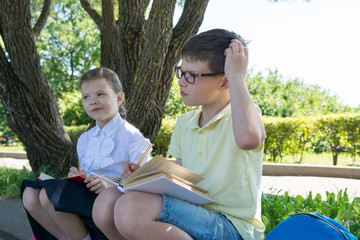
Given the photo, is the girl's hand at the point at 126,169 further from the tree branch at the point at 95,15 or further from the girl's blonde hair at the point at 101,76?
the tree branch at the point at 95,15

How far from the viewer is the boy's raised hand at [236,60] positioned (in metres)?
1.88

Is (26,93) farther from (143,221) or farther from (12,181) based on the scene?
(143,221)

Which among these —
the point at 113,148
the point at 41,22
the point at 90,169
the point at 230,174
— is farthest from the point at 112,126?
the point at 41,22

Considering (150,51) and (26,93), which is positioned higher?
(150,51)

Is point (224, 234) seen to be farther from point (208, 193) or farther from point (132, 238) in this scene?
point (132, 238)

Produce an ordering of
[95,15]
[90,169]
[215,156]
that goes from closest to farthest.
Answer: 1. [215,156]
2. [90,169]
3. [95,15]

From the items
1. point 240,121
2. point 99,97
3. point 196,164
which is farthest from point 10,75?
point 240,121

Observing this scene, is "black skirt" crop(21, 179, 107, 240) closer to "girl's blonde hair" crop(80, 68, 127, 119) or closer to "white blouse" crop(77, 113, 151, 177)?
"white blouse" crop(77, 113, 151, 177)

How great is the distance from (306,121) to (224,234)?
8.45 m

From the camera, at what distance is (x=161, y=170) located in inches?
69.4

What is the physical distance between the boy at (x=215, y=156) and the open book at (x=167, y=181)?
0.03 meters

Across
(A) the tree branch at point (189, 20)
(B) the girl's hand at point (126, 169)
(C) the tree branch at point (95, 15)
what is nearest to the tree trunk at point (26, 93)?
(C) the tree branch at point (95, 15)

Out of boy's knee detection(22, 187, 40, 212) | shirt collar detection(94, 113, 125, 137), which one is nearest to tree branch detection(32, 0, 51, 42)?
shirt collar detection(94, 113, 125, 137)

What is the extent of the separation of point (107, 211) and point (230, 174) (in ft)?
2.02
